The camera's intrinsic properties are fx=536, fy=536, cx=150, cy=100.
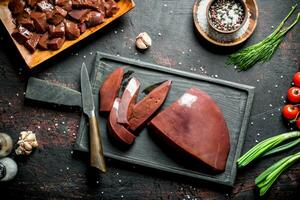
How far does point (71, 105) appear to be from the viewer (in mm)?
3084

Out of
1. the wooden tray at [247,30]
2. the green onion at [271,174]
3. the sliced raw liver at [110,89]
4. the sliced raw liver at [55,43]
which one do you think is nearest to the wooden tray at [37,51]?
the sliced raw liver at [55,43]

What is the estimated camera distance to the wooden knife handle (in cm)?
296

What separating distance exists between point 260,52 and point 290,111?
381 mm

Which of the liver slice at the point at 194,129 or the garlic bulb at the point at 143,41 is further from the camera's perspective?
the garlic bulb at the point at 143,41

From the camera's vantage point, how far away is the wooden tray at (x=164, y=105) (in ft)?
10.0

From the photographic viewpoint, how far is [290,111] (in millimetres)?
3061

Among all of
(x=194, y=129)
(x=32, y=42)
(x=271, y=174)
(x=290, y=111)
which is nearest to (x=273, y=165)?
(x=271, y=174)

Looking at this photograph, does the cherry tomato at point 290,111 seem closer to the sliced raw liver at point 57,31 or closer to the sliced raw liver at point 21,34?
the sliced raw liver at point 57,31

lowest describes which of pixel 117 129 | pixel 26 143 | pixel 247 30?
pixel 26 143

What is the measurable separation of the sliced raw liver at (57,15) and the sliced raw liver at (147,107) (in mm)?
653

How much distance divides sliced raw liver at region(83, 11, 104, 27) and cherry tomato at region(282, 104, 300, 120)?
117 cm

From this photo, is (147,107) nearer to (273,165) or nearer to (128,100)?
(128,100)

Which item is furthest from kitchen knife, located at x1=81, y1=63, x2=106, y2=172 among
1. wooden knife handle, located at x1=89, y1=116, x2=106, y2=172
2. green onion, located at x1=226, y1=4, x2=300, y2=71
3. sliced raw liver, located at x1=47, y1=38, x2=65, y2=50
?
green onion, located at x1=226, y1=4, x2=300, y2=71

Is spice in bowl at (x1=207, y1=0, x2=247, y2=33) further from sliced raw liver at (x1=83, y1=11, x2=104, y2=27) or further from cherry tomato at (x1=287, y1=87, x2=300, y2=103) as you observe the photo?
sliced raw liver at (x1=83, y1=11, x2=104, y2=27)
